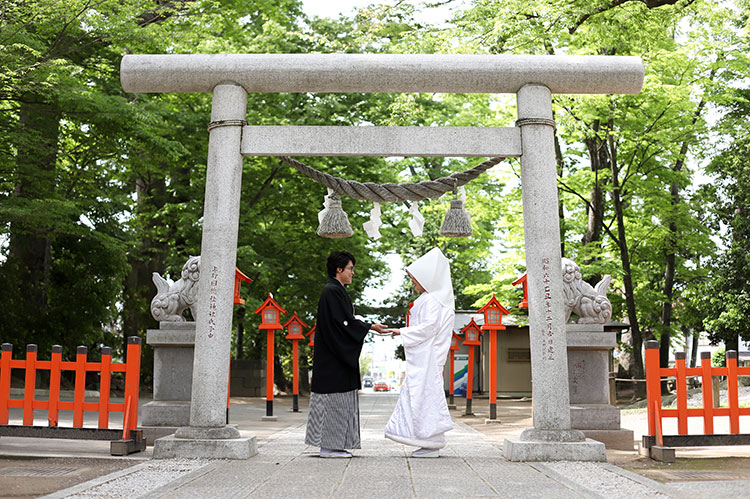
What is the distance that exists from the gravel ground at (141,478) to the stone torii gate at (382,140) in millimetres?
524

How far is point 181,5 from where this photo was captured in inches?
607

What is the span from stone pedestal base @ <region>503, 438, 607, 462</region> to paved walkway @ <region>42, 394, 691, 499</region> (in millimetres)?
175

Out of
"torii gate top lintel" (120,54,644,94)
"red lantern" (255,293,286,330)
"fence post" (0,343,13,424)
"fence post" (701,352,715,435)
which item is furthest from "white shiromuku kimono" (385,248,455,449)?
"red lantern" (255,293,286,330)

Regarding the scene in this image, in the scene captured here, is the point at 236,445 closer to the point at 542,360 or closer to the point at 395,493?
the point at 395,493

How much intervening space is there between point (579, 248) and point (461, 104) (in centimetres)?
664

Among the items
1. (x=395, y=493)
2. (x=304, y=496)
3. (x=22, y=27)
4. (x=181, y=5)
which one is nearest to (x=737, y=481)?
(x=395, y=493)

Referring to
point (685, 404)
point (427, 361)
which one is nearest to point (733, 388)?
point (685, 404)

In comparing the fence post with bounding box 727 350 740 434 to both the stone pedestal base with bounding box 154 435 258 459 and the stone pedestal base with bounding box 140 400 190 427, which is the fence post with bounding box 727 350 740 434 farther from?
the stone pedestal base with bounding box 140 400 190 427

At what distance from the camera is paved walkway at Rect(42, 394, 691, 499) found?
4656 millimetres

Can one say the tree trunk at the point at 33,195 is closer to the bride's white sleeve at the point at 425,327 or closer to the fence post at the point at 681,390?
the bride's white sleeve at the point at 425,327

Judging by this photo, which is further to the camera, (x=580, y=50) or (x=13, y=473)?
(x=580, y=50)

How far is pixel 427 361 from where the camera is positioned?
22.1ft

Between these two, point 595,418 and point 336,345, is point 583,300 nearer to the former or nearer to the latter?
point 595,418

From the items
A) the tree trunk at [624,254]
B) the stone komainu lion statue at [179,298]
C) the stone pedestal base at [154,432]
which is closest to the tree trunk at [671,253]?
the tree trunk at [624,254]
